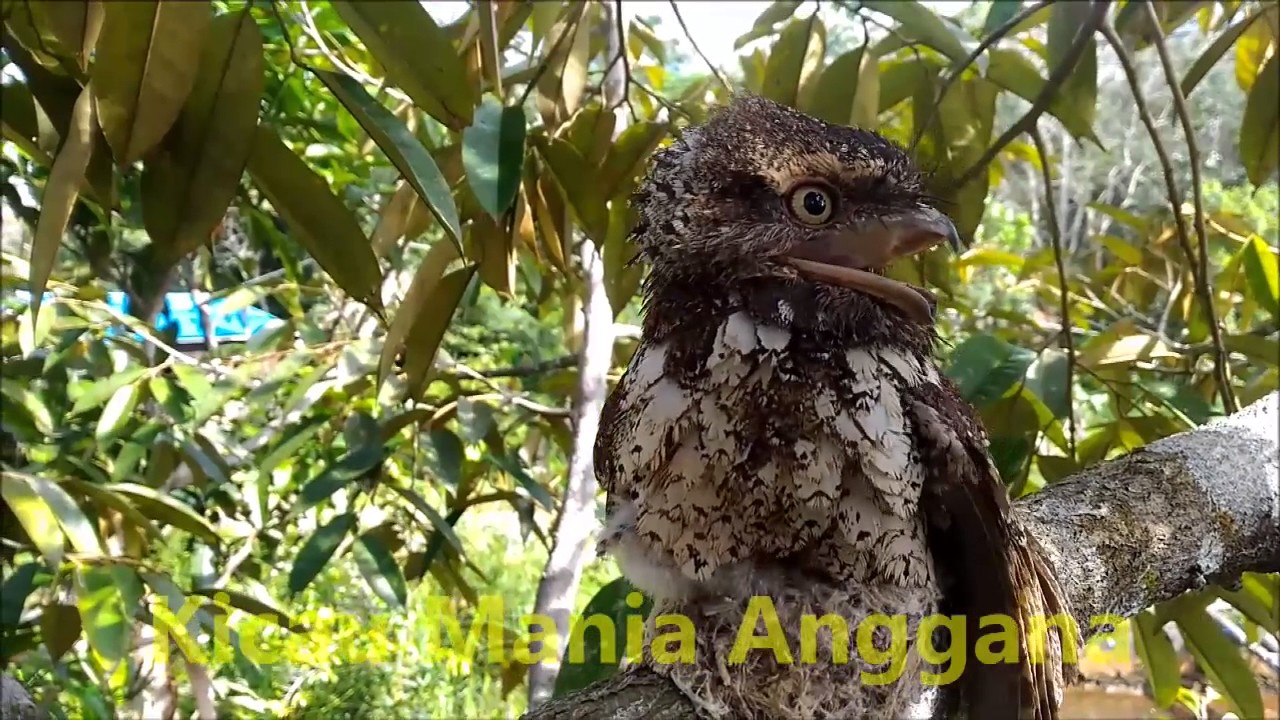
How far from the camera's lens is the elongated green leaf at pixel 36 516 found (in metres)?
0.95

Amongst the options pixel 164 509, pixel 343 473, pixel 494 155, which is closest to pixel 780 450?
pixel 494 155

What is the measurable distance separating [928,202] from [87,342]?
1.49m

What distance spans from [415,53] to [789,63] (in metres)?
0.61

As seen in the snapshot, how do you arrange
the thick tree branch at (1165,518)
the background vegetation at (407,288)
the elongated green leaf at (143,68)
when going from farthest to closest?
the thick tree branch at (1165,518) → the background vegetation at (407,288) → the elongated green leaf at (143,68)

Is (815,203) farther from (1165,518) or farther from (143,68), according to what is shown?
(1165,518)

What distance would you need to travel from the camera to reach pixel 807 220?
60 cm

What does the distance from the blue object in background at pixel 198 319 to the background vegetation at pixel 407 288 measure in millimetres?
40

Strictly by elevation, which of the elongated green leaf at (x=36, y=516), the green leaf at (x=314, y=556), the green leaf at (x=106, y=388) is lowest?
the green leaf at (x=314, y=556)

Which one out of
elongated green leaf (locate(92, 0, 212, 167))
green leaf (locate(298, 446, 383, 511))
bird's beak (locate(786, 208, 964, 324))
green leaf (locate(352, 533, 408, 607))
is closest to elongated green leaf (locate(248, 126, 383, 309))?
elongated green leaf (locate(92, 0, 212, 167))

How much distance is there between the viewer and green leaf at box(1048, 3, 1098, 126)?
0.87 m

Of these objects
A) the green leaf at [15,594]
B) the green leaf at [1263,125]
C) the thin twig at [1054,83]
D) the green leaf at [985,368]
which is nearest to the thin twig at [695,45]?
the thin twig at [1054,83]

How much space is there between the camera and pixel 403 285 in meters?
1.58

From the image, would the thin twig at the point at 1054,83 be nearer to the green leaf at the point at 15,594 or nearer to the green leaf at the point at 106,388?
the green leaf at the point at 106,388

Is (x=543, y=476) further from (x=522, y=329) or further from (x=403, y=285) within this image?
(x=403, y=285)
